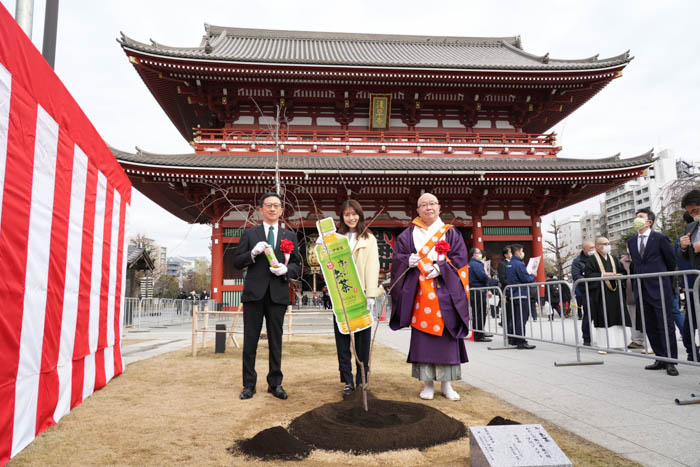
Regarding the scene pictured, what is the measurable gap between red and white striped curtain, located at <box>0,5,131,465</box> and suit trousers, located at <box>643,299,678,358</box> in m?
5.01

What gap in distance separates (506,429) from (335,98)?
1305 centimetres

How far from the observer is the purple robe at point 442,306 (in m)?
3.32

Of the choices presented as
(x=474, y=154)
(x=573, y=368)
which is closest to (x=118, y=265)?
(x=573, y=368)

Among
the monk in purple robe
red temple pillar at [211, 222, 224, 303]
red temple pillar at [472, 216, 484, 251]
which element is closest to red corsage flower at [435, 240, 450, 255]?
the monk in purple robe

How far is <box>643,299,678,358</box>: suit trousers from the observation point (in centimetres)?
390

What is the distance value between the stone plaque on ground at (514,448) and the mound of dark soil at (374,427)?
41 cm

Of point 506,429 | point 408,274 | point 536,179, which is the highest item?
point 536,179

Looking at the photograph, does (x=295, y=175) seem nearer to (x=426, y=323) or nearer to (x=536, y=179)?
(x=536, y=179)

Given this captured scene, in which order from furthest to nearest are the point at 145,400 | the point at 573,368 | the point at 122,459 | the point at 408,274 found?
1. the point at 573,368
2. the point at 408,274
3. the point at 145,400
4. the point at 122,459

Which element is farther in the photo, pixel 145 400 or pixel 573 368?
pixel 573 368

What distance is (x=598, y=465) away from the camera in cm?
189

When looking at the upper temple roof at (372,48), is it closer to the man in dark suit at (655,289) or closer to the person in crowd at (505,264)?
the person in crowd at (505,264)

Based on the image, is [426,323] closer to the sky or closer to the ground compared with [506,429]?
closer to the sky

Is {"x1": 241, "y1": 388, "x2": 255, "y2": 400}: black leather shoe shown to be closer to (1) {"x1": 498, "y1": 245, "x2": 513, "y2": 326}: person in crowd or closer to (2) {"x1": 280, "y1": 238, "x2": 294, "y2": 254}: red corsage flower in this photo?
(2) {"x1": 280, "y1": 238, "x2": 294, "y2": 254}: red corsage flower
